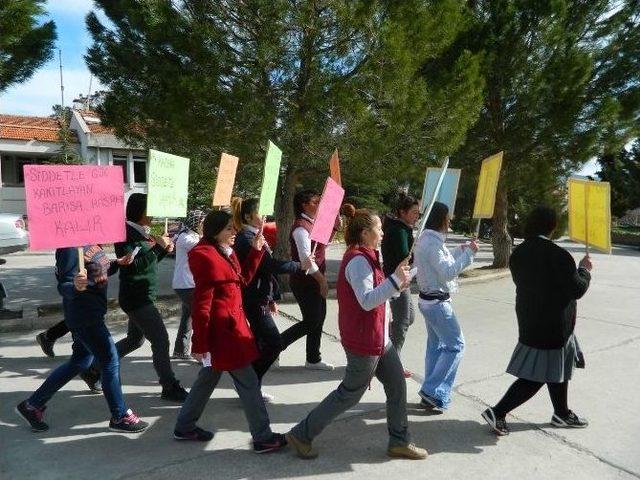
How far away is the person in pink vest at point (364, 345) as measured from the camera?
111 inches

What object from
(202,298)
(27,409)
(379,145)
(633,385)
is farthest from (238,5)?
(633,385)

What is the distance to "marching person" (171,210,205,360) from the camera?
4738 mm

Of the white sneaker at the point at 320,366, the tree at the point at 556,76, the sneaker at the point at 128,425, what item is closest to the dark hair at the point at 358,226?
the sneaker at the point at 128,425

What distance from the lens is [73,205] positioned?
310 cm

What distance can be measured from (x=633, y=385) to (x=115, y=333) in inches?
205

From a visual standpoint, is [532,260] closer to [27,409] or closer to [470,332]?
[470,332]

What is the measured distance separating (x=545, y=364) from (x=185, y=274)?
10.2 feet

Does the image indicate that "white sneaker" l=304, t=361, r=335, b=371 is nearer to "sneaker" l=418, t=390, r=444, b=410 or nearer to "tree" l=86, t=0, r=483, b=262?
"sneaker" l=418, t=390, r=444, b=410

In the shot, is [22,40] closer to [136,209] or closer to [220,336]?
[136,209]

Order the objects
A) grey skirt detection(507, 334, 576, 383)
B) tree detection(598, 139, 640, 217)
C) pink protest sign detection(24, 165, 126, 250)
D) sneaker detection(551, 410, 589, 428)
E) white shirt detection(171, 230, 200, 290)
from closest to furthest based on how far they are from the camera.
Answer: pink protest sign detection(24, 165, 126, 250) < grey skirt detection(507, 334, 576, 383) < sneaker detection(551, 410, 589, 428) < white shirt detection(171, 230, 200, 290) < tree detection(598, 139, 640, 217)

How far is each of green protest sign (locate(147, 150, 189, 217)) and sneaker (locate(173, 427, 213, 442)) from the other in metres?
1.48

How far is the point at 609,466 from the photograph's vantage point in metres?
2.94

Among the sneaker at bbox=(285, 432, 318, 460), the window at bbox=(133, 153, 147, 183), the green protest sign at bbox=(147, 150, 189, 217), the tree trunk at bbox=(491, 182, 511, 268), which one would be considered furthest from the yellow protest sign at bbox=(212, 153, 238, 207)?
the window at bbox=(133, 153, 147, 183)

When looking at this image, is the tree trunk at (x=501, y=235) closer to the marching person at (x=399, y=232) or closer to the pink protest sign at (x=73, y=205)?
the marching person at (x=399, y=232)
